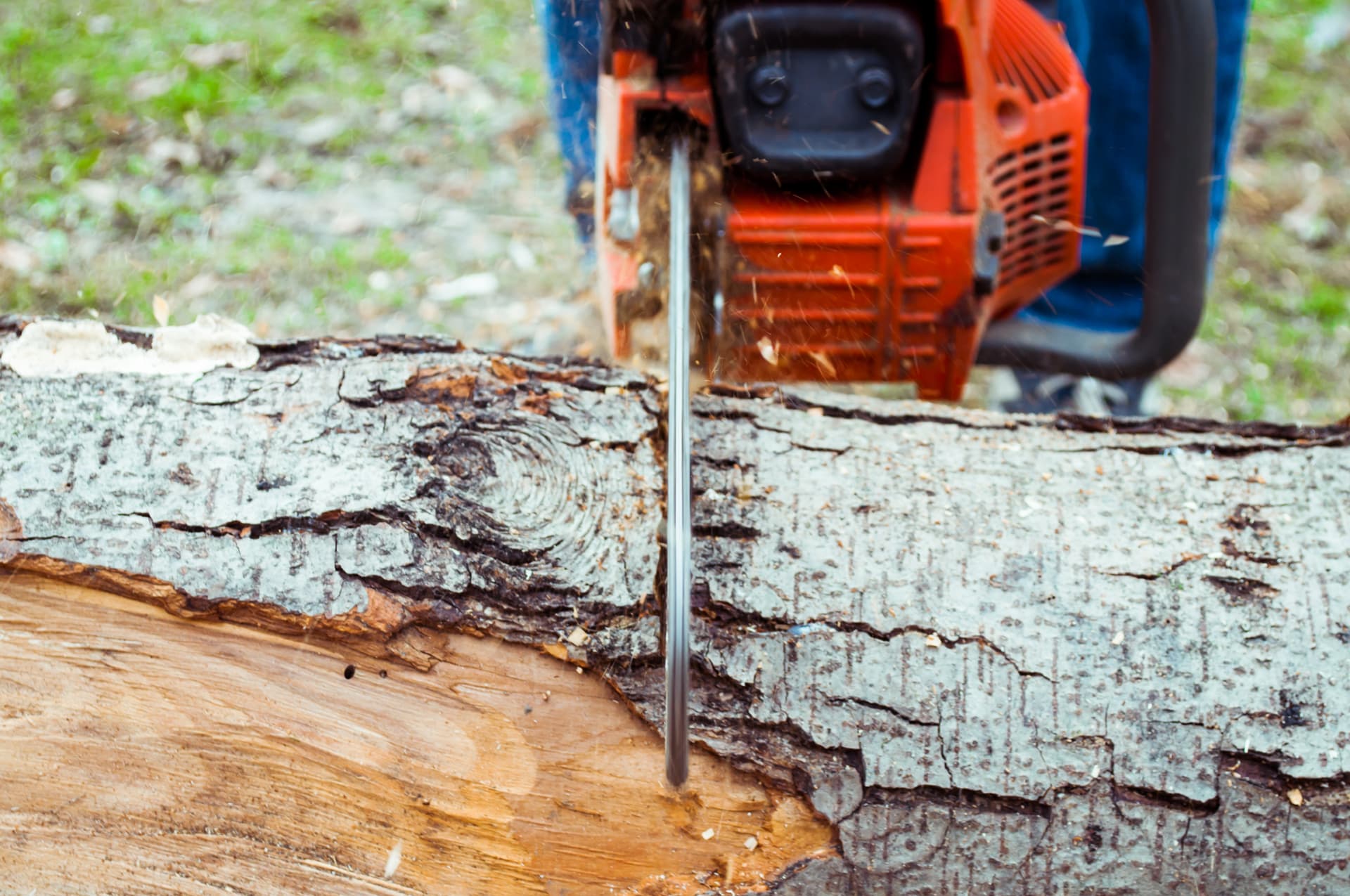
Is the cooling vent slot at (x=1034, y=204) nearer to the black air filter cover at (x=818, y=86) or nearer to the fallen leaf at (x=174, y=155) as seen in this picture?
the black air filter cover at (x=818, y=86)

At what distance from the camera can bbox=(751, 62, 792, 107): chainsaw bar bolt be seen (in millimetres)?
1412

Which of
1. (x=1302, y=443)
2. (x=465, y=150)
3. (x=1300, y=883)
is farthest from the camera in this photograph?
(x=465, y=150)

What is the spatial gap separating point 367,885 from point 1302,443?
1344 millimetres

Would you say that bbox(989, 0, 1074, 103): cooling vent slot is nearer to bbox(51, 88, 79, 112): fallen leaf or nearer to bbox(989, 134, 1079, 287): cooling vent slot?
bbox(989, 134, 1079, 287): cooling vent slot

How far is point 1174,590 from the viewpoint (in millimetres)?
1223

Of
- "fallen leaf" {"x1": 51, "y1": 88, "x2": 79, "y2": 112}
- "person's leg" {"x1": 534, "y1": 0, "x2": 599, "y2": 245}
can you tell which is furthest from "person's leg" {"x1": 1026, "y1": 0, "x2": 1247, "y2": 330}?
"fallen leaf" {"x1": 51, "y1": 88, "x2": 79, "y2": 112}

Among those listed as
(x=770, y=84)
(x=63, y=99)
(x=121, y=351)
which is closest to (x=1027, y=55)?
(x=770, y=84)

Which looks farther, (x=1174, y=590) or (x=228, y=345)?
(x=228, y=345)

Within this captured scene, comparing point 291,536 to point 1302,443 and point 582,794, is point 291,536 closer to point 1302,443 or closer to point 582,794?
point 582,794

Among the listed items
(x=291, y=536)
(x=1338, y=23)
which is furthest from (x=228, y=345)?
(x=1338, y=23)

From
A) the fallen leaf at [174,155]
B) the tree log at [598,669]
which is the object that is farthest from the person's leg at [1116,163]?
the fallen leaf at [174,155]

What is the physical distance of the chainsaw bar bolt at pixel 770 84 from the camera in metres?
1.41

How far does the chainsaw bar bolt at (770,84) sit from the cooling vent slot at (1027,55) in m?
0.39

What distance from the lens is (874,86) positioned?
4.67 ft
